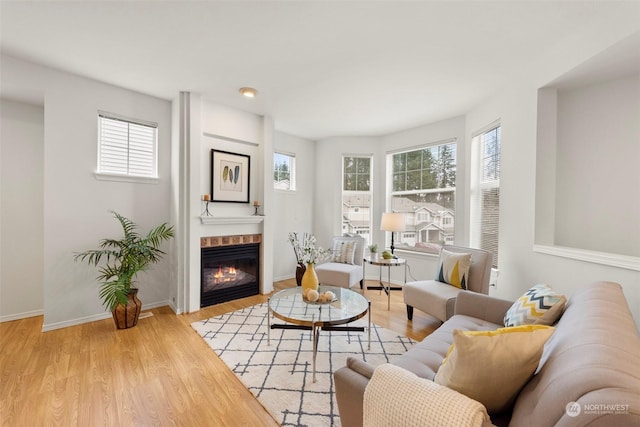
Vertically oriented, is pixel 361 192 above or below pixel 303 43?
below

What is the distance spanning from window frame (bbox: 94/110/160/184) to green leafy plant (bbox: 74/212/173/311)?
437mm

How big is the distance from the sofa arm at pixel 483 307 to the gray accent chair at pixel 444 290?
1.17ft

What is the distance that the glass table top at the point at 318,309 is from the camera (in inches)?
78.4

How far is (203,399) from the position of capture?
1739 mm

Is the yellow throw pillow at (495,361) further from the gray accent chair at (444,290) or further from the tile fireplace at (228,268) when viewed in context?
the tile fireplace at (228,268)

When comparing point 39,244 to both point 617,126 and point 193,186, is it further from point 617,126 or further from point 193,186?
point 617,126

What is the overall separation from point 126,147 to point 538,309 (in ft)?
13.8

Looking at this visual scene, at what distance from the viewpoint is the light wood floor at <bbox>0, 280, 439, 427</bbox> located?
5.23 feet

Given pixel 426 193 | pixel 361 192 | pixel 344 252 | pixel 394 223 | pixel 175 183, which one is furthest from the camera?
pixel 361 192

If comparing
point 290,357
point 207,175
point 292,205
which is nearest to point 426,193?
point 292,205

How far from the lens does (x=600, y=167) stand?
86.4 inches

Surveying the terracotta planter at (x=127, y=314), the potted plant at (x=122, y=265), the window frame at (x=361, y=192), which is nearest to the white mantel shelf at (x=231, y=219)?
the potted plant at (x=122, y=265)

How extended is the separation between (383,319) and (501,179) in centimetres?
210

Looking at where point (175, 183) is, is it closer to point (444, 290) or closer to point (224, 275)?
point (224, 275)
